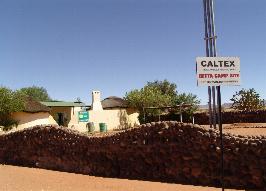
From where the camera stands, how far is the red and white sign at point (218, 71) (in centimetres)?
998

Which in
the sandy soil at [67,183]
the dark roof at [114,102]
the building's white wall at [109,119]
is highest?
the dark roof at [114,102]

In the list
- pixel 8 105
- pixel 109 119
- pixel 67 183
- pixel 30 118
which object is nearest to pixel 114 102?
pixel 109 119

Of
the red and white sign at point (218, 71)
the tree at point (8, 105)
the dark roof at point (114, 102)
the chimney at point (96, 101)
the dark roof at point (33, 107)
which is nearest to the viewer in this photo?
the red and white sign at point (218, 71)

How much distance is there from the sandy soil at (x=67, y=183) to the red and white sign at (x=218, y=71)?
4363 millimetres

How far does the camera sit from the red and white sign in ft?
32.8

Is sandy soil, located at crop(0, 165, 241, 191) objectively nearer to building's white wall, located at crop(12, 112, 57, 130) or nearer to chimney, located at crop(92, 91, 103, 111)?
building's white wall, located at crop(12, 112, 57, 130)

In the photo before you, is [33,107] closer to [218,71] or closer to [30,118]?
[30,118]

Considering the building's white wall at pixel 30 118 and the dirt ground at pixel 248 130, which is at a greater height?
the building's white wall at pixel 30 118

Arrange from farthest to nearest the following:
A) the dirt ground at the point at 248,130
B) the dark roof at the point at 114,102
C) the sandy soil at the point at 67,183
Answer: the dark roof at the point at 114,102 < the dirt ground at the point at 248,130 < the sandy soil at the point at 67,183

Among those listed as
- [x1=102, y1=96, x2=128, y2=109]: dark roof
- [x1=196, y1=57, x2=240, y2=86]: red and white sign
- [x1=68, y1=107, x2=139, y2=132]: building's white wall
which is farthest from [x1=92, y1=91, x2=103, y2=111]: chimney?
[x1=196, y1=57, x2=240, y2=86]: red and white sign

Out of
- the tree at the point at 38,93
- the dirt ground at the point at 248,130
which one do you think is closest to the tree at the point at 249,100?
the dirt ground at the point at 248,130

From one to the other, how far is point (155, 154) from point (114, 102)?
38.7m

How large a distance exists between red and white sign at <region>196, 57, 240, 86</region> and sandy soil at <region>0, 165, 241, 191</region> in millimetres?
4363

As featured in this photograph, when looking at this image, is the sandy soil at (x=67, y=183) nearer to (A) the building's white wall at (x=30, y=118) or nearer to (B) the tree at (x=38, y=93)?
(A) the building's white wall at (x=30, y=118)
